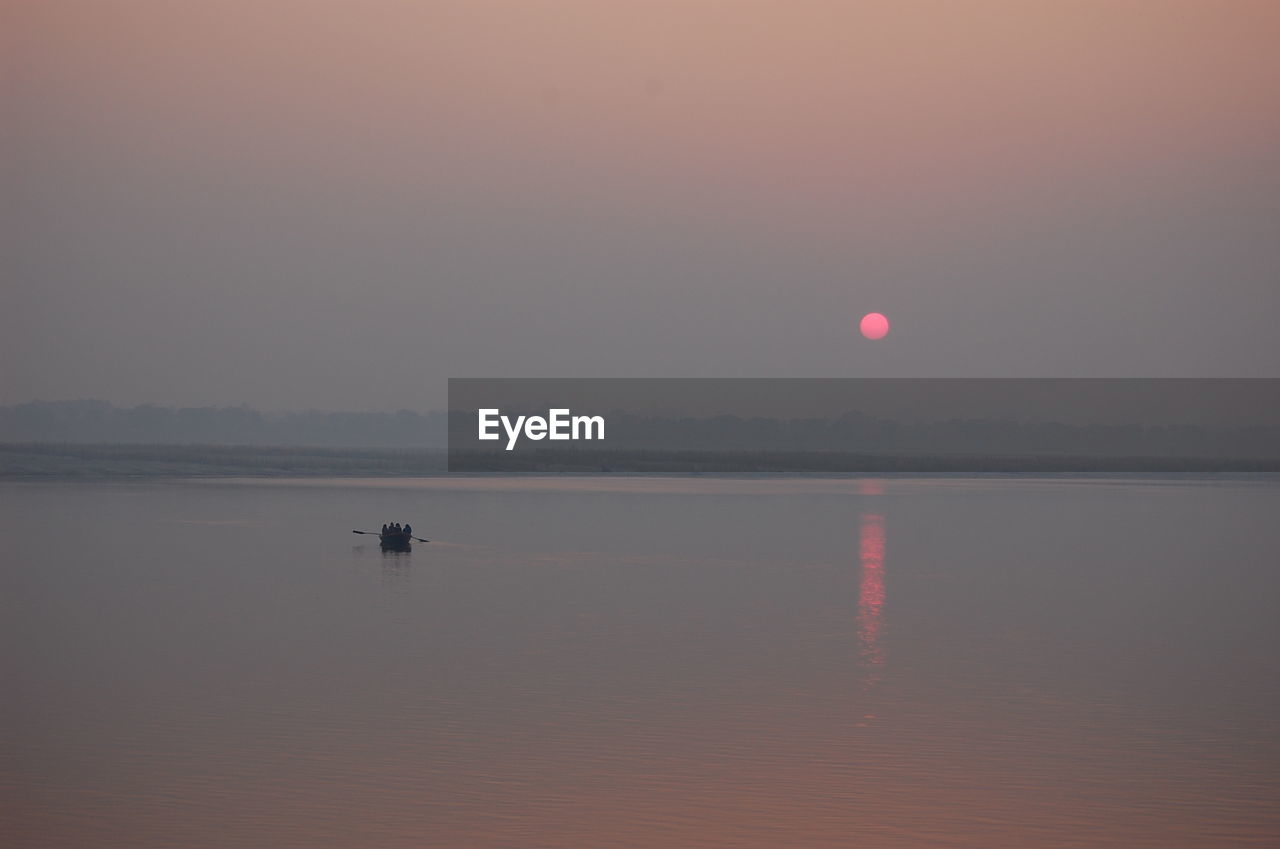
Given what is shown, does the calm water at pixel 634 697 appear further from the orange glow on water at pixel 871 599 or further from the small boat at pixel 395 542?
the small boat at pixel 395 542

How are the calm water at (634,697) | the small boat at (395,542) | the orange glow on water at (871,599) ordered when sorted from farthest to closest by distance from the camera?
the small boat at (395,542)
the orange glow on water at (871,599)
the calm water at (634,697)

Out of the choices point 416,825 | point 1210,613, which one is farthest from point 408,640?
point 1210,613

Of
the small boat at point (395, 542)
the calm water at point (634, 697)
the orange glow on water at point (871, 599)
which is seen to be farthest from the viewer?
the small boat at point (395, 542)

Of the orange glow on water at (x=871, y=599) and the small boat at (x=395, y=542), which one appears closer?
the orange glow on water at (x=871, y=599)

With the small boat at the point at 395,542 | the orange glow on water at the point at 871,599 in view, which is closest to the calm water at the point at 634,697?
the orange glow on water at the point at 871,599

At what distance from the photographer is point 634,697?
76.8 ft

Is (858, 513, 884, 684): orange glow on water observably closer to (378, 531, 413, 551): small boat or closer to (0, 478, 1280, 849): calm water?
(0, 478, 1280, 849): calm water

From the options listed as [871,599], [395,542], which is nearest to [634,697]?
[871,599]

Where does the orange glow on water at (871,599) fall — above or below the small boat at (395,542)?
below

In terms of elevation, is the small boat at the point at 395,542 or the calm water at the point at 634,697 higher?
the small boat at the point at 395,542

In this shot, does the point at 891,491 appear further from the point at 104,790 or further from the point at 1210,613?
the point at 104,790

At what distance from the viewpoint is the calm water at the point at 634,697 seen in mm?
16109

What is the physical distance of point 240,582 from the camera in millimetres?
42406

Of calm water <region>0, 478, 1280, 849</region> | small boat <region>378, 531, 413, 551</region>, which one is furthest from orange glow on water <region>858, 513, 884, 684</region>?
small boat <region>378, 531, 413, 551</region>
